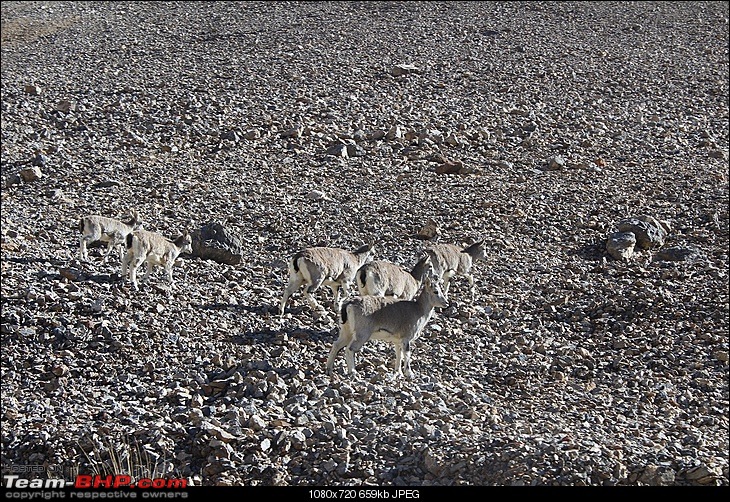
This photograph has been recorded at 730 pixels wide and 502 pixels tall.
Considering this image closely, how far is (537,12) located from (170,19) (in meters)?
14.4

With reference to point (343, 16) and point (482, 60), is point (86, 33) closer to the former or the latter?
point (343, 16)

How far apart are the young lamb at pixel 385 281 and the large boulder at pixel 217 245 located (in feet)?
10.2

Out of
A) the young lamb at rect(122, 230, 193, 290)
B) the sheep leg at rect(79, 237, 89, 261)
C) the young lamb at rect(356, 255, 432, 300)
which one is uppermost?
the young lamb at rect(356, 255, 432, 300)

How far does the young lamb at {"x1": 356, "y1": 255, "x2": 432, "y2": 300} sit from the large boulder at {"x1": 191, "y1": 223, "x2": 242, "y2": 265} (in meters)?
3.12

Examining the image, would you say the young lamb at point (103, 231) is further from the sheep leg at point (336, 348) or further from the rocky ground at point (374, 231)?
the sheep leg at point (336, 348)

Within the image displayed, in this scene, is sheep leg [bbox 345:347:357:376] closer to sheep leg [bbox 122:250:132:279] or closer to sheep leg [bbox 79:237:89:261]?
sheep leg [bbox 122:250:132:279]

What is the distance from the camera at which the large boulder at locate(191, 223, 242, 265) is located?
1583 cm

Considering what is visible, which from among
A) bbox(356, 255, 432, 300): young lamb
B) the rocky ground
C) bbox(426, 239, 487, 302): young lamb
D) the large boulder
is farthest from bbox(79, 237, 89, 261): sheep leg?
bbox(426, 239, 487, 302): young lamb

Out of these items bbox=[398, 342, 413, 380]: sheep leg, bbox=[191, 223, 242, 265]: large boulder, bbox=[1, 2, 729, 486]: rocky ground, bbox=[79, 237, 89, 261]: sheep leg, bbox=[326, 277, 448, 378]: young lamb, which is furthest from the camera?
bbox=[191, 223, 242, 265]: large boulder

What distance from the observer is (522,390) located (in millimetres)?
11844

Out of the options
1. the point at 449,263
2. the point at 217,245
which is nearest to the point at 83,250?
the point at 217,245

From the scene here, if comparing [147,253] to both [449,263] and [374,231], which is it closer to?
[449,263]

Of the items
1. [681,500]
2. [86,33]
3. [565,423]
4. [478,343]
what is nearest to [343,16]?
[86,33]

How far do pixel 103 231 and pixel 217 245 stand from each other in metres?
1.90
